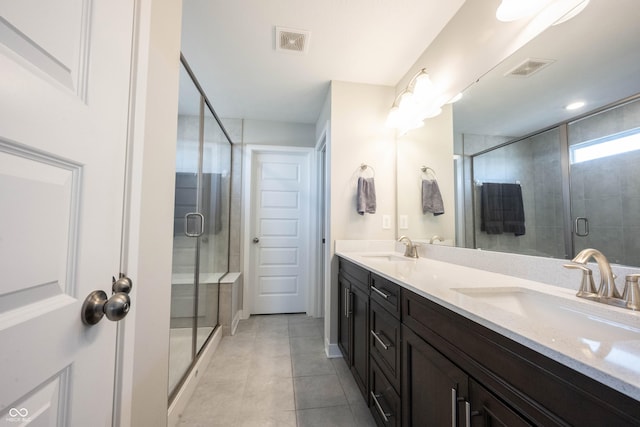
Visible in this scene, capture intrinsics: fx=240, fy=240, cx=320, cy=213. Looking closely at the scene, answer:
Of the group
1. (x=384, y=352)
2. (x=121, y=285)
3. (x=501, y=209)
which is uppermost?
(x=501, y=209)

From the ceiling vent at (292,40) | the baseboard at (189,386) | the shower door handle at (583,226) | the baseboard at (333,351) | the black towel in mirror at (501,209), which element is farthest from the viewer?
the baseboard at (333,351)

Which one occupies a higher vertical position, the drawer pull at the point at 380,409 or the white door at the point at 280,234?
the white door at the point at 280,234

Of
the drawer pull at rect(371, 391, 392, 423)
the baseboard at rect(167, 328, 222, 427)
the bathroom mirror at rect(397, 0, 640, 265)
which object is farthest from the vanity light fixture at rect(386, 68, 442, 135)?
the baseboard at rect(167, 328, 222, 427)

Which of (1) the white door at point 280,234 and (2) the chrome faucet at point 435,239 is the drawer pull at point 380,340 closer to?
(2) the chrome faucet at point 435,239

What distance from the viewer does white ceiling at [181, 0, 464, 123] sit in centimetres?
Answer: 149

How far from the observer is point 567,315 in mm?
774

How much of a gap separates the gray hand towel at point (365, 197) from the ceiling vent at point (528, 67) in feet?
3.72

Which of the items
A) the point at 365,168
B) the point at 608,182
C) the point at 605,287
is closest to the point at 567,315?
the point at 605,287

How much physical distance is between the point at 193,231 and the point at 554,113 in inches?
85.1

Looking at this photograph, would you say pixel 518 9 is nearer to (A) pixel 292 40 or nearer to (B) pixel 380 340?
(A) pixel 292 40

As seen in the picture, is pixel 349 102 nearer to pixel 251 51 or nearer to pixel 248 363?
pixel 251 51

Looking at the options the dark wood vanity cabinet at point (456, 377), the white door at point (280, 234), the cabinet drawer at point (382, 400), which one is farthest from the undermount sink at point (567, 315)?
the white door at point (280, 234)

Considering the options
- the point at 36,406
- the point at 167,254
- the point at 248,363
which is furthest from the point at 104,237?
the point at 248,363

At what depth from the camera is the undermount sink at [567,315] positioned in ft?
2.01
